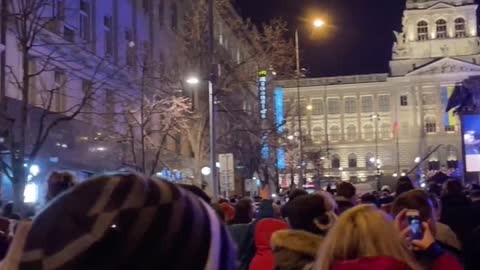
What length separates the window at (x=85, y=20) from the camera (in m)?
30.6

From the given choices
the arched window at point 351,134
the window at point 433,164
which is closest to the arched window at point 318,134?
the arched window at point 351,134

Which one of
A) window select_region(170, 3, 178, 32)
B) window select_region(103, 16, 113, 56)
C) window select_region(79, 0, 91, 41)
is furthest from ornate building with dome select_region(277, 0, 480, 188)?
window select_region(79, 0, 91, 41)

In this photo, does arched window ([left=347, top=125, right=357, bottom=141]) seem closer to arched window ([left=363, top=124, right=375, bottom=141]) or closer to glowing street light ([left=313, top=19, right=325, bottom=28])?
arched window ([left=363, top=124, right=375, bottom=141])

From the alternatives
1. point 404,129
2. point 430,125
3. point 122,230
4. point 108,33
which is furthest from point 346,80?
point 122,230

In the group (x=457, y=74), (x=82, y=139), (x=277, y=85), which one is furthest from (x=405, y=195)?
(x=457, y=74)

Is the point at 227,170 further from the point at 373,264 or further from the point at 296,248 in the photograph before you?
the point at 373,264

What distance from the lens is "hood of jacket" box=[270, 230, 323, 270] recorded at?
465cm

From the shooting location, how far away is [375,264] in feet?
10.2

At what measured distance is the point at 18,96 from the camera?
81.3 feet

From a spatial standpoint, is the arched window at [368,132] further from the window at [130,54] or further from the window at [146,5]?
the window at [130,54]

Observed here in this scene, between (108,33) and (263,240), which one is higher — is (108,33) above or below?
above

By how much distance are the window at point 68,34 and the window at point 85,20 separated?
44.9 inches

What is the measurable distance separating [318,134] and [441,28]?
2318 centimetres

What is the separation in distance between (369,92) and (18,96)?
9754 cm
